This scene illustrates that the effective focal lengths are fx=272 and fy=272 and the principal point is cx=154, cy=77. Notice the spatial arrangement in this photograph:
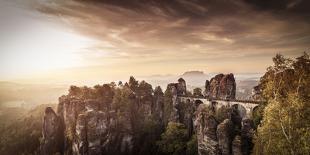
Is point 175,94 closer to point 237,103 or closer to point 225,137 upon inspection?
point 237,103

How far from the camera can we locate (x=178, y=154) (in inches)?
2391

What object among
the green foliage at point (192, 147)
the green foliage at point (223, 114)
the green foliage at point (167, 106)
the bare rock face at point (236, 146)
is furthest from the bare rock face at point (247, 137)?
the green foliage at point (167, 106)

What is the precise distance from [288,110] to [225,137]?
59.0 feet

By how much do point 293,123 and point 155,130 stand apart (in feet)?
168

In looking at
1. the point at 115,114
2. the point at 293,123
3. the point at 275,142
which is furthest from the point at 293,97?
the point at 115,114

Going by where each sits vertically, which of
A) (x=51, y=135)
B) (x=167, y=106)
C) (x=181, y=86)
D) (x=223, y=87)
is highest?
(x=181, y=86)

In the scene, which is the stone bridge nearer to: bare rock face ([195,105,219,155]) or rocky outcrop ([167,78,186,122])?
rocky outcrop ([167,78,186,122])

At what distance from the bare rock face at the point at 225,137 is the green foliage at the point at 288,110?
45.5 feet

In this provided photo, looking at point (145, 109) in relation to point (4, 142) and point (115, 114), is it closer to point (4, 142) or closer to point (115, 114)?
point (115, 114)

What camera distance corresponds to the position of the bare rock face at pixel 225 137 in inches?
1700

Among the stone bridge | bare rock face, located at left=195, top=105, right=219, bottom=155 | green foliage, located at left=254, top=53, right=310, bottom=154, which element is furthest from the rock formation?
green foliage, located at left=254, top=53, right=310, bottom=154

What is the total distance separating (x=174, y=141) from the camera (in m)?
62.5

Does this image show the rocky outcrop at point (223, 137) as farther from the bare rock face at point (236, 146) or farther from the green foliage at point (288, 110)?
the green foliage at point (288, 110)

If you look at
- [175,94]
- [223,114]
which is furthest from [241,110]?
Answer: [175,94]
